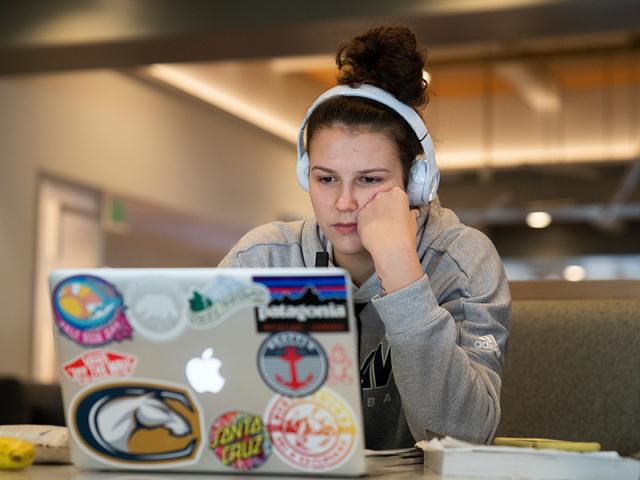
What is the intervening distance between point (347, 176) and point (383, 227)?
0.19 m

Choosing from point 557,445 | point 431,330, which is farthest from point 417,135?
point 557,445

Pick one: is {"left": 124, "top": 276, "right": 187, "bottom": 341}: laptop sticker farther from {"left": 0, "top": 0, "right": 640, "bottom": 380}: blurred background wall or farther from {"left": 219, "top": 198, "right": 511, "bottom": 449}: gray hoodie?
{"left": 0, "top": 0, "right": 640, "bottom": 380}: blurred background wall

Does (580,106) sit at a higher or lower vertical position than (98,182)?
higher

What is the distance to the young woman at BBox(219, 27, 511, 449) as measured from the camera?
1.58m

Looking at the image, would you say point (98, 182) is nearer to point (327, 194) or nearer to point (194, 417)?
point (327, 194)

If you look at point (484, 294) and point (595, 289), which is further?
point (595, 289)

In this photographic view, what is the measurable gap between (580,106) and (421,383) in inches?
324

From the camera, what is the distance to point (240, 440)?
108 cm

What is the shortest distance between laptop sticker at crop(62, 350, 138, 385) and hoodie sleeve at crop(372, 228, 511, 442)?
403 millimetres

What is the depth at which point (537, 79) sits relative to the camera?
8.69 m

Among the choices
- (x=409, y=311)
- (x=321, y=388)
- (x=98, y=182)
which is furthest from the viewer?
(x=98, y=182)

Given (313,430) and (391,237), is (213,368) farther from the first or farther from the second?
(391,237)

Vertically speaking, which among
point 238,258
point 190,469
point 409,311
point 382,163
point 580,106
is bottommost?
point 190,469

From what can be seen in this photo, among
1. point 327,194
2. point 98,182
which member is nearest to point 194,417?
point 327,194
